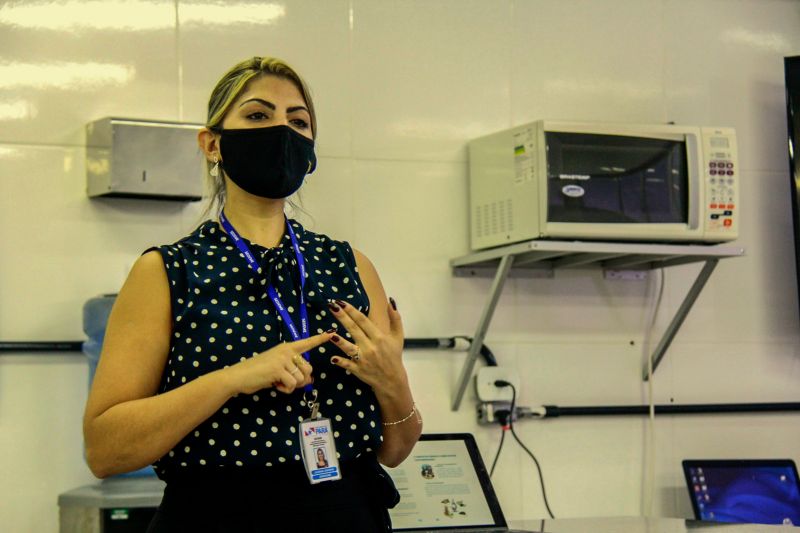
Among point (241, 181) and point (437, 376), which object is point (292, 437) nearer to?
point (241, 181)

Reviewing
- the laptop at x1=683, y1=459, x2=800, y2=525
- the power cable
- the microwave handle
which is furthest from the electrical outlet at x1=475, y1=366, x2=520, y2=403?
the microwave handle

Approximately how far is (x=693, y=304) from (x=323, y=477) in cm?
240

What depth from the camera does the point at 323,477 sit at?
4.41 feet

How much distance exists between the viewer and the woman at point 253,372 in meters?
1.34


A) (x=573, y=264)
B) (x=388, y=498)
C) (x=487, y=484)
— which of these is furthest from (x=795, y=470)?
(x=388, y=498)

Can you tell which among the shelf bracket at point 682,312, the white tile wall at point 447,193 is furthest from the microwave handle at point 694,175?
the white tile wall at point 447,193

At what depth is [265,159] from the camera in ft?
5.13

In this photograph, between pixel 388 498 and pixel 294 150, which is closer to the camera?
pixel 388 498

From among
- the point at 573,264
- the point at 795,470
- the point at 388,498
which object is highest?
the point at 573,264

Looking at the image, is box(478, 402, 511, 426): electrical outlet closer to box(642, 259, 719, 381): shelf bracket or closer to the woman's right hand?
box(642, 259, 719, 381): shelf bracket

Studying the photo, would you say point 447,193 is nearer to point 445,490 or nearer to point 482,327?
point 482,327

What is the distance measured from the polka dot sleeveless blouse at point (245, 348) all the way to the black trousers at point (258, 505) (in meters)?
0.02

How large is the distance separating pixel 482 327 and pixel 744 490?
3.34ft

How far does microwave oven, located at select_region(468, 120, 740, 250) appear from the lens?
305 centimetres
